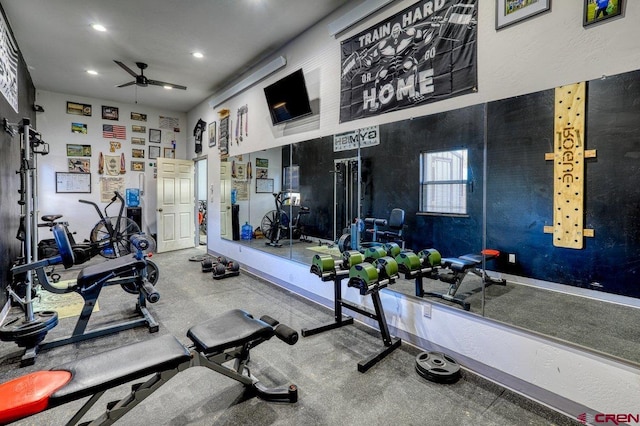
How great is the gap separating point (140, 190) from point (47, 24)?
13.4ft

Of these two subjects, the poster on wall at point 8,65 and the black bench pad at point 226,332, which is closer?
the black bench pad at point 226,332

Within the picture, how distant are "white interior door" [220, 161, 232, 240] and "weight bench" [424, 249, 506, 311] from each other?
4.43 m

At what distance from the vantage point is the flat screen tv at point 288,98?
12.9 feet

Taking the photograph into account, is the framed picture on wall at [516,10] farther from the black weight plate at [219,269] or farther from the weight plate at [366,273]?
the black weight plate at [219,269]

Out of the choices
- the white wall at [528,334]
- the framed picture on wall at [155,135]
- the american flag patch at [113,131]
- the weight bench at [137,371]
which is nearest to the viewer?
the weight bench at [137,371]

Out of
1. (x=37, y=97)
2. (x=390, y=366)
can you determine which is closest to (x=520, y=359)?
(x=390, y=366)

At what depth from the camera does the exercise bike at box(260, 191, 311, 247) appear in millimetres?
4695


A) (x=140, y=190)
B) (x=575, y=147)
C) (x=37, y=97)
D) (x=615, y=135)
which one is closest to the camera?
(x=615, y=135)

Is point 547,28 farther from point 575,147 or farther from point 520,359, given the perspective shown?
point 520,359

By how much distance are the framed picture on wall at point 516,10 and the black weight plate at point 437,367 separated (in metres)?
2.48

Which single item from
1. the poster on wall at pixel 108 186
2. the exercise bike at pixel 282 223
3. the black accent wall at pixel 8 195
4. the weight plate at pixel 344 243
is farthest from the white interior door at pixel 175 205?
the weight plate at pixel 344 243

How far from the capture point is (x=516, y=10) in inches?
82.6

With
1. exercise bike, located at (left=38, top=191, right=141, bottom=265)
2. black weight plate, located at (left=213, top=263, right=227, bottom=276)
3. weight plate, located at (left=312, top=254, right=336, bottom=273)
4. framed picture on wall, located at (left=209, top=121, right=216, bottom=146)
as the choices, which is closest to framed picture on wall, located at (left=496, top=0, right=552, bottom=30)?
weight plate, located at (left=312, top=254, right=336, bottom=273)

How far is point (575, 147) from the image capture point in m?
2.14
